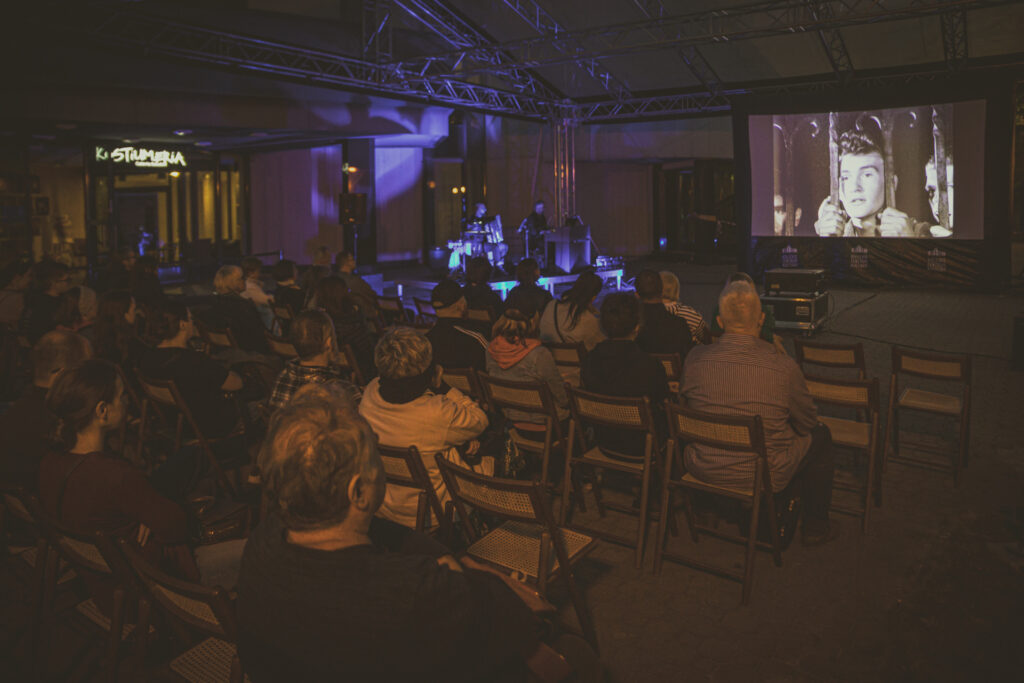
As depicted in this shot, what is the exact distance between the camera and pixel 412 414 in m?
3.01

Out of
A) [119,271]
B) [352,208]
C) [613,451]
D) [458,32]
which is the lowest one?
[613,451]

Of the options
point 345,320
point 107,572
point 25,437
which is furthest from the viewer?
A: point 345,320

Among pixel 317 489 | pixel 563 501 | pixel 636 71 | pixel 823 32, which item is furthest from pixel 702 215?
pixel 317 489

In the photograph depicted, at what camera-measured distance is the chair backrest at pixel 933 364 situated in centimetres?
437

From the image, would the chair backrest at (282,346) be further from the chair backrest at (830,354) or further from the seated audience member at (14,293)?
the chair backrest at (830,354)

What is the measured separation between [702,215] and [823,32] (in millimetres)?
8554

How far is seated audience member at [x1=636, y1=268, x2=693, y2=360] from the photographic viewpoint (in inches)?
193

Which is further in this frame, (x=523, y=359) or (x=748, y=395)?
(x=523, y=359)

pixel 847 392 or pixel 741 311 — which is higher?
pixel 741 311

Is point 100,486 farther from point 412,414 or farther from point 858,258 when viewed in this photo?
point 858,258

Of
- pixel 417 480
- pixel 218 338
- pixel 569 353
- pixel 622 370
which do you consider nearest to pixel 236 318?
pixel 218 338

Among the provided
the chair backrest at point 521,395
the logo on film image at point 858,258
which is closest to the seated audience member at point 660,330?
the chair backrest at point 521,395

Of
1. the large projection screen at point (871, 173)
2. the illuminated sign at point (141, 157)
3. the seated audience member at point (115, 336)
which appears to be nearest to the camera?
the seated audience member at point (115, 336)

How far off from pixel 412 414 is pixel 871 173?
13.4 m
